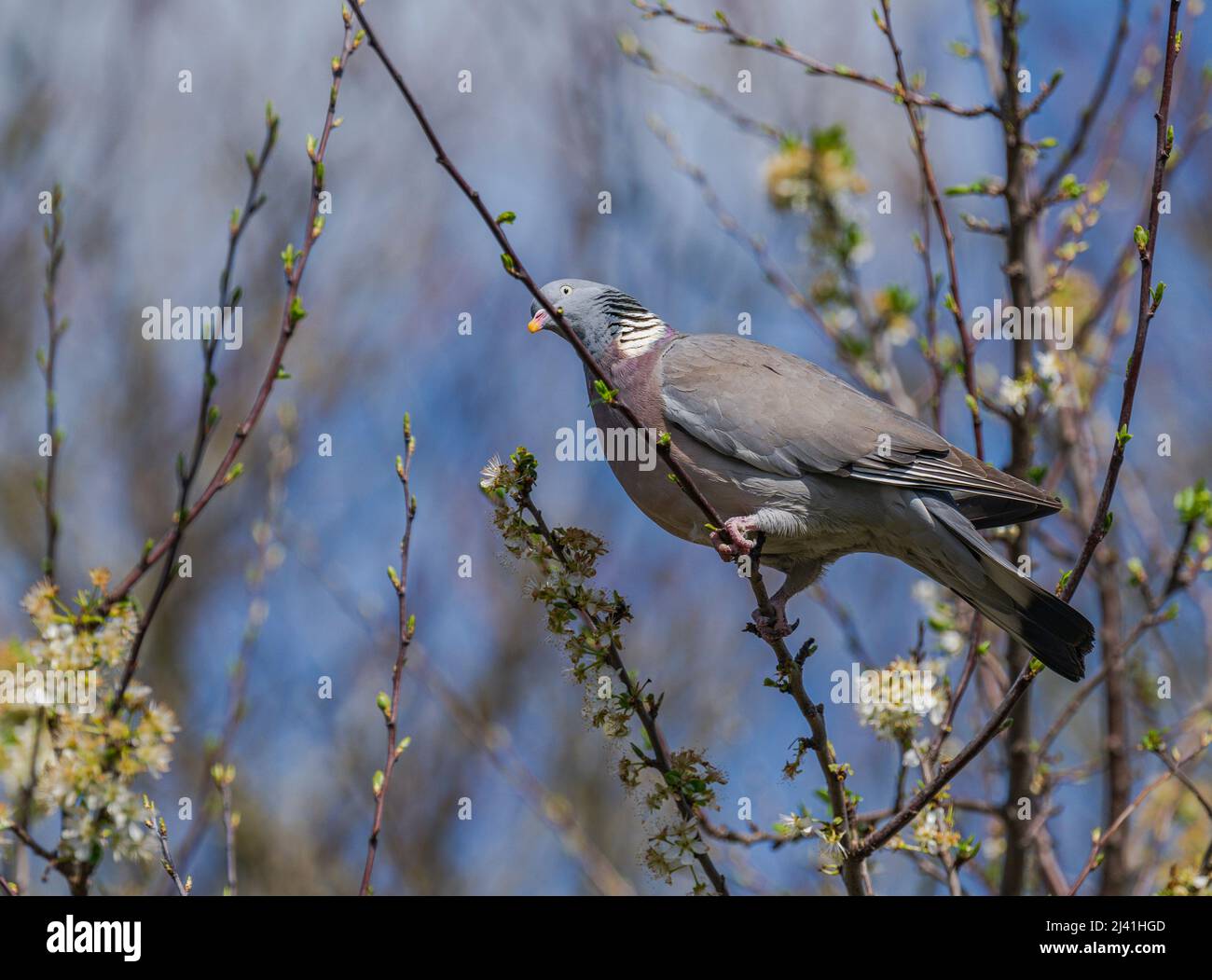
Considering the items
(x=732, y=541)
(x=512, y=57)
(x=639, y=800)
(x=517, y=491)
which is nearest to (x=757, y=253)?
(x=732, y=541)

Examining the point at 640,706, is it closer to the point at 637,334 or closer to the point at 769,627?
the point at 769,627

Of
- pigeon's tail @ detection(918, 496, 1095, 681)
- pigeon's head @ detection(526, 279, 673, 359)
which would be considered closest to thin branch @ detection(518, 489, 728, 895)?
pigeon's tail @ detection(918, 496, 1095, 681)

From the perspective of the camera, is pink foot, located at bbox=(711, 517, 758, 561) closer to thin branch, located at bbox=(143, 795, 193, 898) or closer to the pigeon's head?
the pigeon's head

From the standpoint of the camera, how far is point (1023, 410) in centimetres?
456

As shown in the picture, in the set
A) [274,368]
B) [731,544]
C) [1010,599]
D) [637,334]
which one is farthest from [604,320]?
[274,368]

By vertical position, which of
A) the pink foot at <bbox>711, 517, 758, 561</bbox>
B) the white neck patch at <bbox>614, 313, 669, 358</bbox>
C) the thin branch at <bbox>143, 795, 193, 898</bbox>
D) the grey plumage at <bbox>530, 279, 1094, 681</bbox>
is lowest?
the thin branch at <bbox>143, 795, 193, 898</bbox>

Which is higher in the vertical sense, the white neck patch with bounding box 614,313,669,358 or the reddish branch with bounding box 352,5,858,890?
the white neck patch with bounding box 614,313,669,358

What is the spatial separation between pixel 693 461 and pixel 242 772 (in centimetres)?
686

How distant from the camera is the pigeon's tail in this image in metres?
3.65

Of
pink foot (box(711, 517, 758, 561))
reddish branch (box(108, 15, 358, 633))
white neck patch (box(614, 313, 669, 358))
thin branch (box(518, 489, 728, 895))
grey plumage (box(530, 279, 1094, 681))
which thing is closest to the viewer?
reddish branch (box(108, 15, 358, 633))

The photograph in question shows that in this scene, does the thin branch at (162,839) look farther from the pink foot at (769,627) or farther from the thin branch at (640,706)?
the pink foot at (769,627)

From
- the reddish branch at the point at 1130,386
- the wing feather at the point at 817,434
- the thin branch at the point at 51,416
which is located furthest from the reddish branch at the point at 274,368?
the reddish branch at the point at 1130,386

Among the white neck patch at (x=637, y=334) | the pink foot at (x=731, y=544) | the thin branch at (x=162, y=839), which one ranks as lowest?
the thin branch at (x=162, y=839)

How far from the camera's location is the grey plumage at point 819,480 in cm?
387
